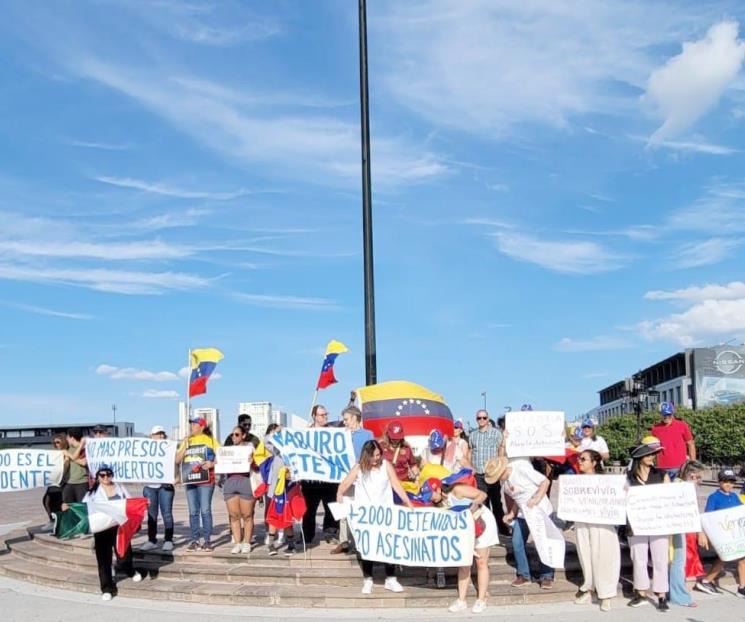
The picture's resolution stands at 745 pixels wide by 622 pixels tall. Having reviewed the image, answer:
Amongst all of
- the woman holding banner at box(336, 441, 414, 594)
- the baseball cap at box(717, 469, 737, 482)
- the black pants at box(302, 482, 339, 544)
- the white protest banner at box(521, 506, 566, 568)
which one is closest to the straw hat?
the white protest banner at box(521, 506, 566, 568)

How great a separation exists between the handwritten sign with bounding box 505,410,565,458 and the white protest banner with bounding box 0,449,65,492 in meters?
7.28

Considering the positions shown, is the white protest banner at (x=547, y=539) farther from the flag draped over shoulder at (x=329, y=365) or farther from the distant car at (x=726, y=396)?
the distant car at (x=726, y=396)

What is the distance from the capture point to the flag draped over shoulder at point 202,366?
11.8 meters

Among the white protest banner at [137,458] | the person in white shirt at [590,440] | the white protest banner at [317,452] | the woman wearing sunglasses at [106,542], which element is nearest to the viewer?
the woman wearing sunglasses at [106,542]

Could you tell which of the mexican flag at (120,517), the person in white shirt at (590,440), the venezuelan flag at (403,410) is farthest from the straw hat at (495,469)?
the venezuelan flag at (403,410)

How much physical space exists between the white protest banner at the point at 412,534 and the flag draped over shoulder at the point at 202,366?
430 centimetres

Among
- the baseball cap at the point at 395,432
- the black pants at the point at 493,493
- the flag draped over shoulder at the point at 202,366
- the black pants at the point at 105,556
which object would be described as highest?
the flag draped over shoulder at the point at 202,366

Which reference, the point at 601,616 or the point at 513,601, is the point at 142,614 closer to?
the point at 513,601

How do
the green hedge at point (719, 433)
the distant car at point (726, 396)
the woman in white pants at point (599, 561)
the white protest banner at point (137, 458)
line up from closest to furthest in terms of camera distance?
the woman in white pants at point (599, 561), the white protest banner at point (137, 458), the green hedge at point (719, 433), the distant car at point (726, 396)

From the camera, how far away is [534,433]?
355 inches

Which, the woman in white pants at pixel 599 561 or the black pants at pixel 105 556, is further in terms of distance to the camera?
the black pants at pixel 105 556

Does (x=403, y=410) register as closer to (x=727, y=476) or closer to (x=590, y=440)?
(x=590, y=440)

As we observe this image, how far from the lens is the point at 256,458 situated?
9969mm

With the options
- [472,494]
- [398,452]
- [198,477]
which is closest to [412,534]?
[472,494]
